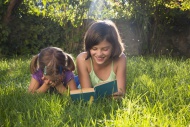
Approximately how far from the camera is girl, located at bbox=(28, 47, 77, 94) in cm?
315

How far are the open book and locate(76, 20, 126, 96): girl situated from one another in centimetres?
13

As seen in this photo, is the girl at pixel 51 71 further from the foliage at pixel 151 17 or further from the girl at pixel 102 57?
the foliage at pixel 151 17

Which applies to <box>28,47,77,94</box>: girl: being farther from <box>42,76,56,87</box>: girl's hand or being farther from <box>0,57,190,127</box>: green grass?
<box>0,57,190,127</box>: green grass

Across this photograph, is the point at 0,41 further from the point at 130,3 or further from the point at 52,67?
the point at 52,67

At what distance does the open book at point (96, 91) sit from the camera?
2.41 m

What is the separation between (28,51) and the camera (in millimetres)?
8938

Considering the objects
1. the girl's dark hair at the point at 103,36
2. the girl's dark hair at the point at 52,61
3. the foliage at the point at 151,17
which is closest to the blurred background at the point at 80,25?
the foliage at the point at 151,17

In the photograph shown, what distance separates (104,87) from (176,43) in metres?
7.45

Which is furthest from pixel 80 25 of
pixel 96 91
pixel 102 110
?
pixel 102 110

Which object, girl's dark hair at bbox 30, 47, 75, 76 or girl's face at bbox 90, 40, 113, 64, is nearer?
girl's face at bbox 90, 40, 113, 64

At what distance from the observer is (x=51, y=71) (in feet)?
10.2

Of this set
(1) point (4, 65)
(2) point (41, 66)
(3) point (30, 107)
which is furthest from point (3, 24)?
(3) point (30, 107)

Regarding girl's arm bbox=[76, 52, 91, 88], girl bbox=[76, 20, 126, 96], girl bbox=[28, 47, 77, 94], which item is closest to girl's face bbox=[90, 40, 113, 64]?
girl bbox=[76, 20, 126, 96]

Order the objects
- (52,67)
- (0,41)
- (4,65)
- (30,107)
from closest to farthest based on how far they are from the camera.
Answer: (30,107), (52,67), (4,65), (0,41)
